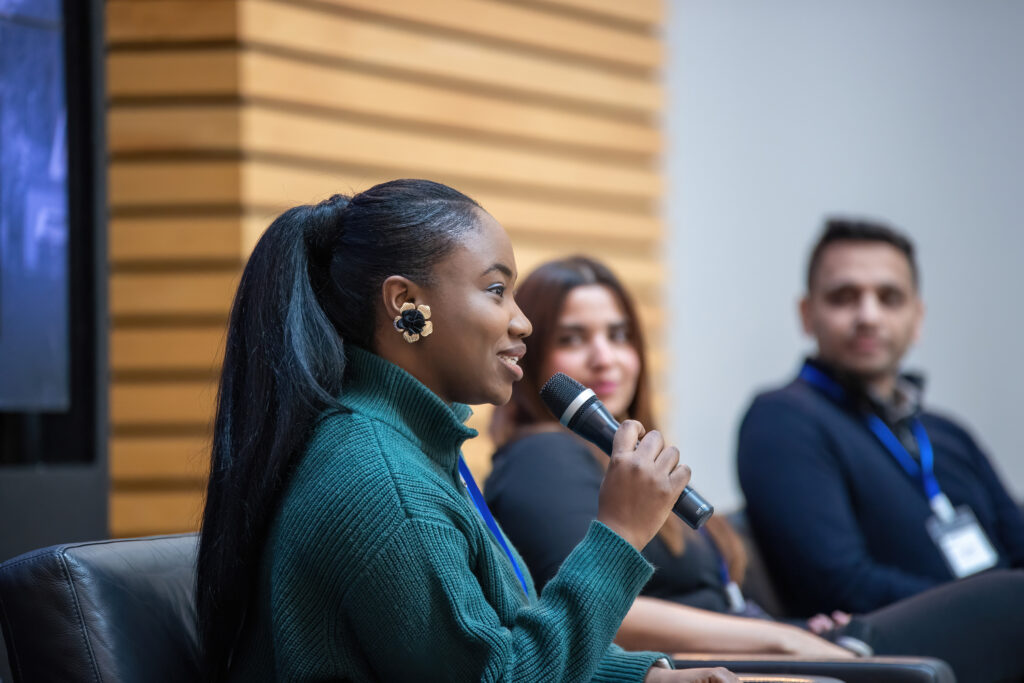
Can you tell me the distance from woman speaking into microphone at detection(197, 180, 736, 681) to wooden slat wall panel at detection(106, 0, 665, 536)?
1506 millimetres

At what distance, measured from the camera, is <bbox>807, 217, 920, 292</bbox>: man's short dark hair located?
326cm

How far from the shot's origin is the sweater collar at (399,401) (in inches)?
57.5

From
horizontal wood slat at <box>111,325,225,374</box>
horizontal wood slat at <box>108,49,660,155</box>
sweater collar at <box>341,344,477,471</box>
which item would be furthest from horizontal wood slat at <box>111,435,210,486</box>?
sweater collar at <box>341,344,477,471</box>

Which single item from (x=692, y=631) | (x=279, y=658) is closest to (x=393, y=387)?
(x=279, y=658)

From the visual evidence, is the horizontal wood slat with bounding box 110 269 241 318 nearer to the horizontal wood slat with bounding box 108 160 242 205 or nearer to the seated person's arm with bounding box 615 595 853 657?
the horizontal wood slat with bounding box 108 160 242 205

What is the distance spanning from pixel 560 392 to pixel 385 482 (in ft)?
1.16

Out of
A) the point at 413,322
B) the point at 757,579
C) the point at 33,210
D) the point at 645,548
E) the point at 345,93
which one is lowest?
the point at 757,579

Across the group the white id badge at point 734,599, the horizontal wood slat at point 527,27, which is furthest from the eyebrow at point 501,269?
A: the horizontal wood slat at point 527,27

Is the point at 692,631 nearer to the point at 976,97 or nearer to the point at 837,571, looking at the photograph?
the point at 837,571

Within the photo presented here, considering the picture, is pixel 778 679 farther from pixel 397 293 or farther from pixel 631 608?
pixel 397 293

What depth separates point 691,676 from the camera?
149 centimetres

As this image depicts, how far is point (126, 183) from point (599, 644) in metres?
2.32

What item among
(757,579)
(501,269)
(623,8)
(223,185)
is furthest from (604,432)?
(623,8)

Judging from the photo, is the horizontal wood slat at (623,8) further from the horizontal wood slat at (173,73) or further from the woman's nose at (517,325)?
the woman's nose at (517,325)
